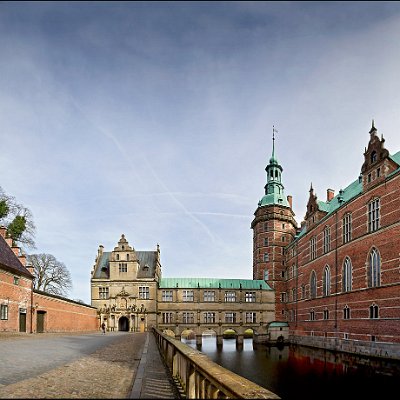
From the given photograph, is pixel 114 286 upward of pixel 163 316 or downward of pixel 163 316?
upward

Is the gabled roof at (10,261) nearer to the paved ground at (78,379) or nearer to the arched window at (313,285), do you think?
the paved ground at (78,379)

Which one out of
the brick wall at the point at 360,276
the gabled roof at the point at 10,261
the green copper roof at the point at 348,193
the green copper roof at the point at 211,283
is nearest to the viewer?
the brick wall at the point at 360,276

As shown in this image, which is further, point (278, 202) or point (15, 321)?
point (278, 202)

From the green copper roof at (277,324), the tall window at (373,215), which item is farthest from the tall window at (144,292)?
the tall window at (373,215)

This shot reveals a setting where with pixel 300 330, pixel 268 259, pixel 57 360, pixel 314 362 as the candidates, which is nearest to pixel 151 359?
pixel 57 360

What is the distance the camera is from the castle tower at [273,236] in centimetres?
5419

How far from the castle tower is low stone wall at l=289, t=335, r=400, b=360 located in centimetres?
1278

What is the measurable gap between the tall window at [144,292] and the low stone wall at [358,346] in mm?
20134

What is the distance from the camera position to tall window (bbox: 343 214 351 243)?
33.0 meters

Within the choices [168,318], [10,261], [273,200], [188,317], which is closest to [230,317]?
[188,317]

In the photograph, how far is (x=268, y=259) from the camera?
54.6 metres

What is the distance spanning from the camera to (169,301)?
5253cm

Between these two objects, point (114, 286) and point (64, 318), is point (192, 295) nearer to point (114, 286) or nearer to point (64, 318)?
point (114, 286)

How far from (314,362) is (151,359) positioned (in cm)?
1736
